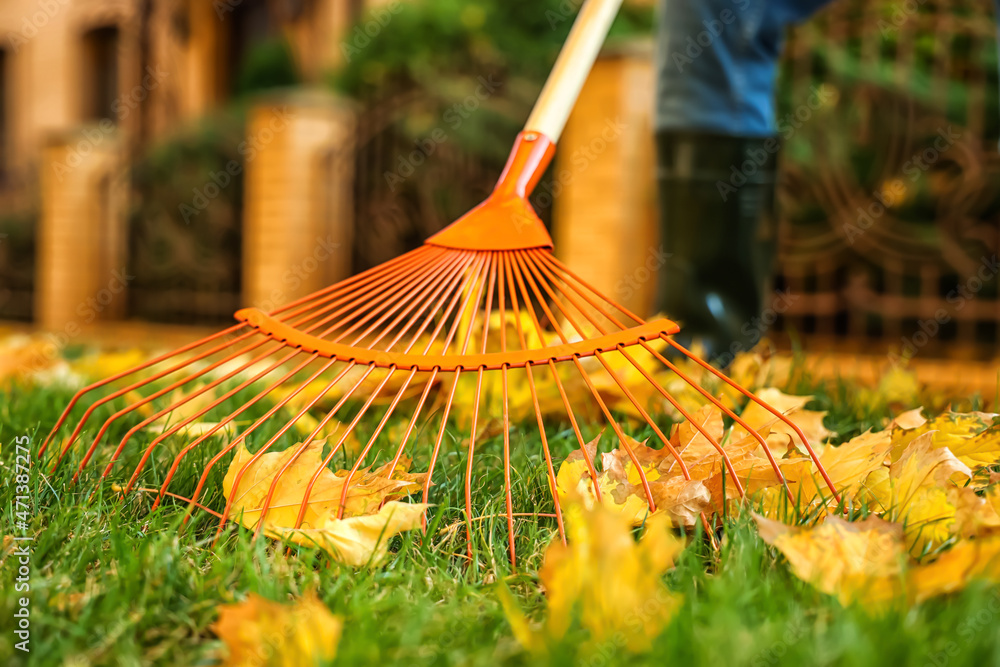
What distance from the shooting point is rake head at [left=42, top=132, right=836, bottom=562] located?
102cm

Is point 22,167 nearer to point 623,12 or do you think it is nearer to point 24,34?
point 24,34

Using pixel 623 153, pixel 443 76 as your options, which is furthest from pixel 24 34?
pixel 623 153

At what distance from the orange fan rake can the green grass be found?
0.17 ft

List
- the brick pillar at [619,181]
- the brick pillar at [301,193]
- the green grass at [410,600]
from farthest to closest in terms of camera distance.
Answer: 1. the brick pillar at [301,193]
2. the brick pillar at [619,181]
3. the green grass at [410,600]

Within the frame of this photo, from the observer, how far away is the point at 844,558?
808mm

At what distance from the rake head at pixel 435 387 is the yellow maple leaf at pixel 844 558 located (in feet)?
0.36

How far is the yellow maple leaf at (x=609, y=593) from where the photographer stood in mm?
702

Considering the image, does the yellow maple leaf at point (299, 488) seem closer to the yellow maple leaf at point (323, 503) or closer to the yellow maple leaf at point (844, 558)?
the yellow maple leaf at point (323, 503)

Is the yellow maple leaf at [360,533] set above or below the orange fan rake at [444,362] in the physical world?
below

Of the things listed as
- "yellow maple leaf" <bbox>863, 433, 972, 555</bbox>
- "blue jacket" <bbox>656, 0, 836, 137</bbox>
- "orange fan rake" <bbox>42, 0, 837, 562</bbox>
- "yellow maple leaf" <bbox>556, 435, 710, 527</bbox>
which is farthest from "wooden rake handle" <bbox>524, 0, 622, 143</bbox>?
"yellow maple leaf" <bbox>863, 433, 972, 555</bbox>

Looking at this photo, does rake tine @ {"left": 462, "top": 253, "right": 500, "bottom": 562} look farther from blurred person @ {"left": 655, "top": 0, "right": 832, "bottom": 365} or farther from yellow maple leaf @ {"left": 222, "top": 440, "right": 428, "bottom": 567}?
blurred person @ {"left": 655, "top": 0, "right": 832, "bottom": 365}

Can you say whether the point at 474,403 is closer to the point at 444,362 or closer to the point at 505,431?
the point at 444,362

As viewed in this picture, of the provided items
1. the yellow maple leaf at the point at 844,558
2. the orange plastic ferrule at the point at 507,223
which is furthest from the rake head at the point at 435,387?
the yellow maple leaf at the point at 844,558

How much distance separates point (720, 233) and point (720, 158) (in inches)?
6.5
